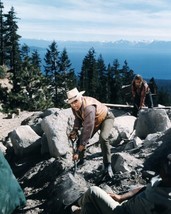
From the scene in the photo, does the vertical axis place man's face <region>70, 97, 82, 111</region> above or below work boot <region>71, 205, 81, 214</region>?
above

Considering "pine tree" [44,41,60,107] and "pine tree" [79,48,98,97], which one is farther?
"pine tree" [79,48,98,97]

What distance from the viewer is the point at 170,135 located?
35.5 ft

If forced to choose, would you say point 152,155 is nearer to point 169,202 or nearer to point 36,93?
point 169,202

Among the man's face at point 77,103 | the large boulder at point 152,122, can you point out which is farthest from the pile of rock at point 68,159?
the man's face at point 77,103

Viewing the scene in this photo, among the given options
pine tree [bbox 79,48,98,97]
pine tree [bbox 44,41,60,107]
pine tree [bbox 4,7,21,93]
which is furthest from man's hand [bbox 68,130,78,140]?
pine tree [bbox 79,48,98,97]

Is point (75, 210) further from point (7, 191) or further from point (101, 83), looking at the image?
point (101, 83)

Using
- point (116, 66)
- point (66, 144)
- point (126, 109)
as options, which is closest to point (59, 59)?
point (116, 66)

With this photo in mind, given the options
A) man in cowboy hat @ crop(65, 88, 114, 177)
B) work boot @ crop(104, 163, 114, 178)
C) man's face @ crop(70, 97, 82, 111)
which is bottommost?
work boot @ crop(104, 163, 114, 178)

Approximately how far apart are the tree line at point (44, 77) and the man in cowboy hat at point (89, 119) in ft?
38.5

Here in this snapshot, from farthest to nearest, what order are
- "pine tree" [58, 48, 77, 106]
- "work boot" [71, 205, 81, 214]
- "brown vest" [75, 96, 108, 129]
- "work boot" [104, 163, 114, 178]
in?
"pine tree" [58, 48, 77, 106], "work boot" [104, 163, 114, 178], "brown vest" [75, 96, 108, 129], "work boot" [71, 205, 81, 214]

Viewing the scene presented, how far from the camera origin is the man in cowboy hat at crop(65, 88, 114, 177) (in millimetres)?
9242

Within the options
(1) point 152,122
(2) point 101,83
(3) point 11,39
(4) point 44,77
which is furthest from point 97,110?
(2) point 101,83

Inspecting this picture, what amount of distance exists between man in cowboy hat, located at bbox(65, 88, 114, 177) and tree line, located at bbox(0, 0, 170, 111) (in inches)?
462

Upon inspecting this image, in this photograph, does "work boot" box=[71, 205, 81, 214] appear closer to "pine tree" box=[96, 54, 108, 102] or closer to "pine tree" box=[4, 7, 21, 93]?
"pine tree" box=[4, 7, 21, 93]
